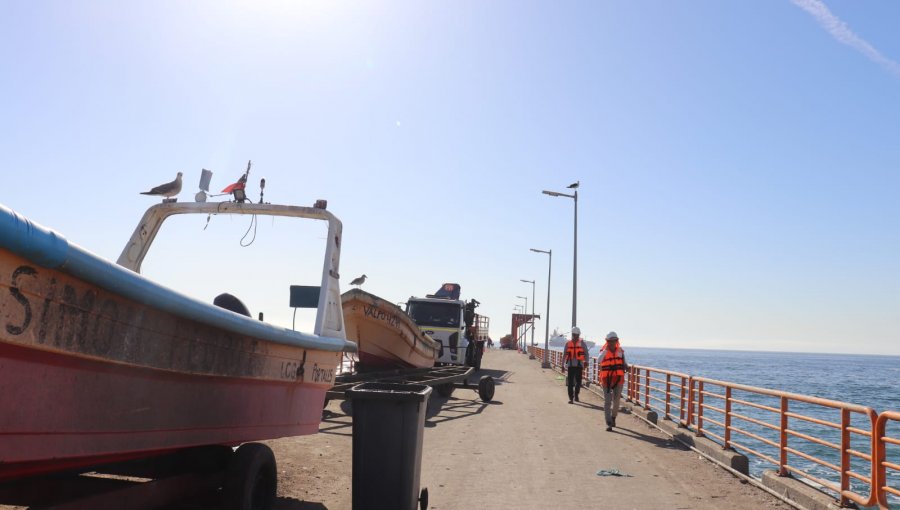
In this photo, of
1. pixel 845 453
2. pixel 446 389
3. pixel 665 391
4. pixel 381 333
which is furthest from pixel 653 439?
pixel 381 333

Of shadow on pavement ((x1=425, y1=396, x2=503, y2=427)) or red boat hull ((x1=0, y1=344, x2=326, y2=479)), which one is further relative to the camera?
shadow on pavement ((x1=425, y1=396, x2=503, y2=427))

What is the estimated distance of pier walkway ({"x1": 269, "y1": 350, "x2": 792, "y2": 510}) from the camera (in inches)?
277

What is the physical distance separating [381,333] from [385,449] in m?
10.9

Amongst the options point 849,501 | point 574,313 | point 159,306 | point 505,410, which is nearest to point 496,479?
point 849,501

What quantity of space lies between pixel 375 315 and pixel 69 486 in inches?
424

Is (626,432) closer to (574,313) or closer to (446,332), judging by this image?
(446,332)

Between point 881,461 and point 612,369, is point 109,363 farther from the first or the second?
point 612,369

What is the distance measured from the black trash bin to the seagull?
2763mm

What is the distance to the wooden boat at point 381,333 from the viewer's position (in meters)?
14.9

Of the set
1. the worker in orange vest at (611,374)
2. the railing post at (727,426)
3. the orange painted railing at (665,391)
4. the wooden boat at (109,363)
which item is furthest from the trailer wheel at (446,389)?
the wooden boat at (109,363)

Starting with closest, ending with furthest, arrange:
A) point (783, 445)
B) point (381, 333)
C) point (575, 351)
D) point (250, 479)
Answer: point (250, 479), point (783, 445), point (381, 333), point (575, 351)

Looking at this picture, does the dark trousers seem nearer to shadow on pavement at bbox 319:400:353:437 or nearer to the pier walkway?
the pier walkway

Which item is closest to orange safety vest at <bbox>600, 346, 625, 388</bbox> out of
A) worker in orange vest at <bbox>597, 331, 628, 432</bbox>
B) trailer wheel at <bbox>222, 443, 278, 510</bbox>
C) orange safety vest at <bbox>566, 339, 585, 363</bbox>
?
worker in orange vest at <bbox>597, 331, 628, 432</bbox>

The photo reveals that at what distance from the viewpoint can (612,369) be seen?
498 inches
